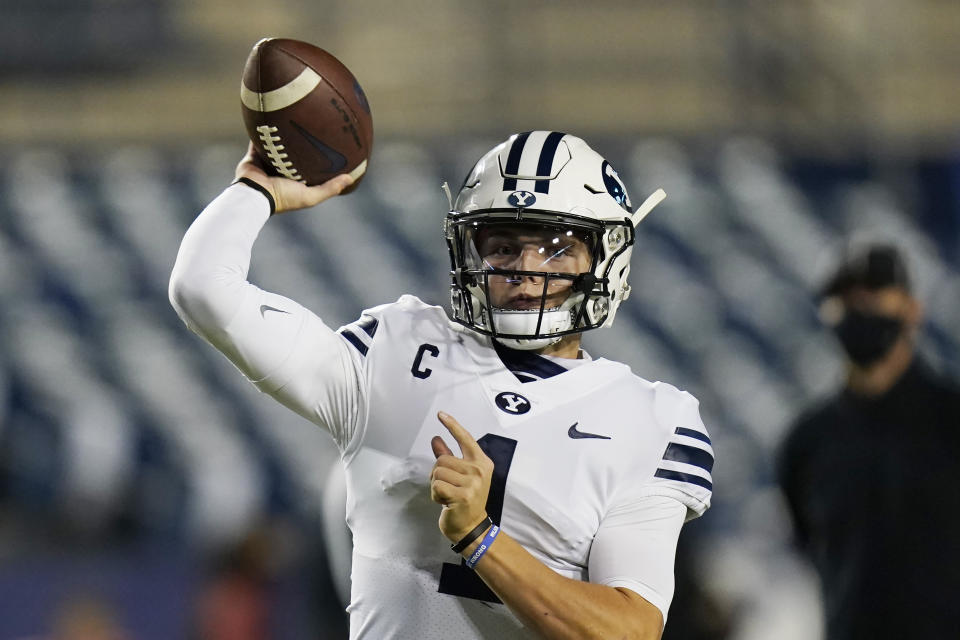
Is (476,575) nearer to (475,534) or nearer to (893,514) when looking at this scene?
(475,534)

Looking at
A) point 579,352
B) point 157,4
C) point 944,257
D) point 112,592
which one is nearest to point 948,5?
point 944,257

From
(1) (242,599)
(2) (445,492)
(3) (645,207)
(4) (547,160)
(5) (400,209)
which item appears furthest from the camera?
(5) (400,209)

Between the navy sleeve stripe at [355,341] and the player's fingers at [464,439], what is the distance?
0.19 metres

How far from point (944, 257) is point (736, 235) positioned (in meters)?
1.07

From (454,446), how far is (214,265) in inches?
15.8

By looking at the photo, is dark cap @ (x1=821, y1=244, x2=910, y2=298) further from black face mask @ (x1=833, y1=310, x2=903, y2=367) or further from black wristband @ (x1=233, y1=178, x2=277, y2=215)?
black wristband @ (x1=233, y1=178, x2=277, y2=215)

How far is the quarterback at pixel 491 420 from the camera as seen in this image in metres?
1.57

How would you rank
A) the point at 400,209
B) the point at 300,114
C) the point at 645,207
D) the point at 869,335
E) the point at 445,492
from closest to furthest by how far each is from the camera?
the point at 445,492, the point at 300,114, the point at 645,207, the point at 869,335, the point at 400,209

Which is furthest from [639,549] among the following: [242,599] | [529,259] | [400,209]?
[400,209]

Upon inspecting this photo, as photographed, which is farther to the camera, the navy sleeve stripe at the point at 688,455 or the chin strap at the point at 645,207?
the chin strap at the point at 645,207

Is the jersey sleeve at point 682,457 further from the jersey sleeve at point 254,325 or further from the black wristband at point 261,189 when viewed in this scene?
the black wristband at point 261,189

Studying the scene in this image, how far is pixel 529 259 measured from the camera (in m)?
1.84

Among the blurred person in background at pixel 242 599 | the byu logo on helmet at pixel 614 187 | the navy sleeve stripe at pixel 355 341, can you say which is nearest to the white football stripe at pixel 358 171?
the navy sleeve stripe at pixel 355 341

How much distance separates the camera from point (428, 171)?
6.92 meters
